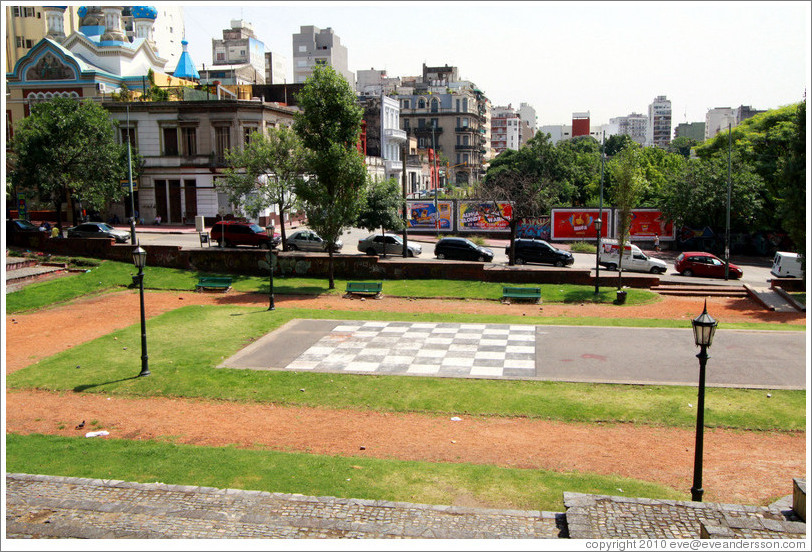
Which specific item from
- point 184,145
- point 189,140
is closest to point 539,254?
point 189,140

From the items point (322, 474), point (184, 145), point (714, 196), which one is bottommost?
point (322, 474)

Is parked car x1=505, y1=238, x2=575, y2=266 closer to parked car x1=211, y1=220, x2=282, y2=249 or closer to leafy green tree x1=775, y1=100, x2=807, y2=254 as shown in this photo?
parked car x1=211, y1=220, x2=282, y2=249

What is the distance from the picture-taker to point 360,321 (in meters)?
25.1

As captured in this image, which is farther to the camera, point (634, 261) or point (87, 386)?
point (634, 261)

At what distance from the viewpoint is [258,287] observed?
3206cm

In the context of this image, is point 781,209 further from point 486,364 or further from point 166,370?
point 166,370

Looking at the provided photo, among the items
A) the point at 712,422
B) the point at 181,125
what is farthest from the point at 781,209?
the point at 181,125

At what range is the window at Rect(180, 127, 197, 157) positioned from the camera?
49669 millimetres

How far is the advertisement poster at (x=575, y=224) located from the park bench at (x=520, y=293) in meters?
23.0

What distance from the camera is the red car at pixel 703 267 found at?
118 ft

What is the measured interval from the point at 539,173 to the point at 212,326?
5354cm

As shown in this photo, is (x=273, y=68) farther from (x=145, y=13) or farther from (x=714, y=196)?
(x=714, y=196)

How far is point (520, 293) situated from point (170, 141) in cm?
3336

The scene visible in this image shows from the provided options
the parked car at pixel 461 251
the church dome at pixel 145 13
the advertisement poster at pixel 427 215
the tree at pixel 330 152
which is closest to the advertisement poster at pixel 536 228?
the advertisement poster at pixel 427 215
